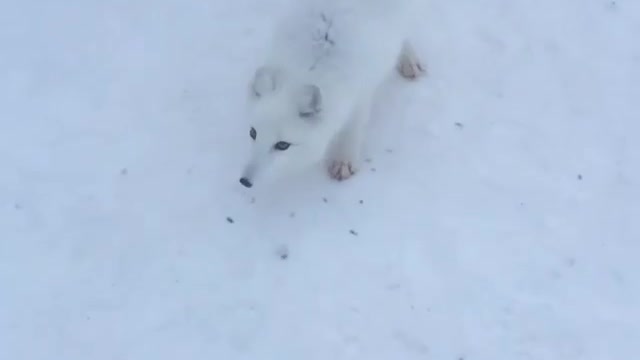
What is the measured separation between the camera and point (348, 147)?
482 cm

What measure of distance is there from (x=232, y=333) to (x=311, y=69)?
1.18 m

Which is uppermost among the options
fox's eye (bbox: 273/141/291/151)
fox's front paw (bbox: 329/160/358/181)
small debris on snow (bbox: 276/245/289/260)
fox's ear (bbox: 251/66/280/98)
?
fox's ear (bbox: 251/66/280/98)

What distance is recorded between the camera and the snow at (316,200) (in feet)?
14.4

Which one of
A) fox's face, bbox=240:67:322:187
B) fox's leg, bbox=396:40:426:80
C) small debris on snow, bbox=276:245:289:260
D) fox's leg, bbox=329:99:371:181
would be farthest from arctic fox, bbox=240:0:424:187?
fox's leg, bbox=396:40:426:80

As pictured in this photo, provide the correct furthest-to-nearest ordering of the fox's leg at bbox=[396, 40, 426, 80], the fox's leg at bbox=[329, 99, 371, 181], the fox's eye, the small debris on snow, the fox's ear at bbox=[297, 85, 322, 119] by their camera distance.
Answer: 1. the fox's leg at bbox=[396, 40, 426, 80]
2. the fox's leg at bbox=[329, 99, 371, 181]
3. the small debris on snow
4. the fox's eye
5. the fox's ear at bbox=[297, 85, 322, 119]

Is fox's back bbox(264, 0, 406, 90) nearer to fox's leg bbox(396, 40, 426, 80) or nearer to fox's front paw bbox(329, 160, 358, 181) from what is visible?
fox's front paw bbox(329, 160, 358, 181)

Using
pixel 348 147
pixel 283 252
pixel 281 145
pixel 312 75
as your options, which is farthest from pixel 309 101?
pixel 283 252

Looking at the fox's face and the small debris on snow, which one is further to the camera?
the small debris on snow

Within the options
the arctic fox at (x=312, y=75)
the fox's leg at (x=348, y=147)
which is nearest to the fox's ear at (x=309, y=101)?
the arctic fox at (x=312, y=75)

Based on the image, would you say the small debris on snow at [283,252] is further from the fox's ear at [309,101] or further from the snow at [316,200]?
the fox's ear at [309,101]

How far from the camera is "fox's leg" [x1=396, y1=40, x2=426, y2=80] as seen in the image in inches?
204

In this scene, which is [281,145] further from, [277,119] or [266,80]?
[266,80]

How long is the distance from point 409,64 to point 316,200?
3.04 ft

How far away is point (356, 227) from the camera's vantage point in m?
4.70
